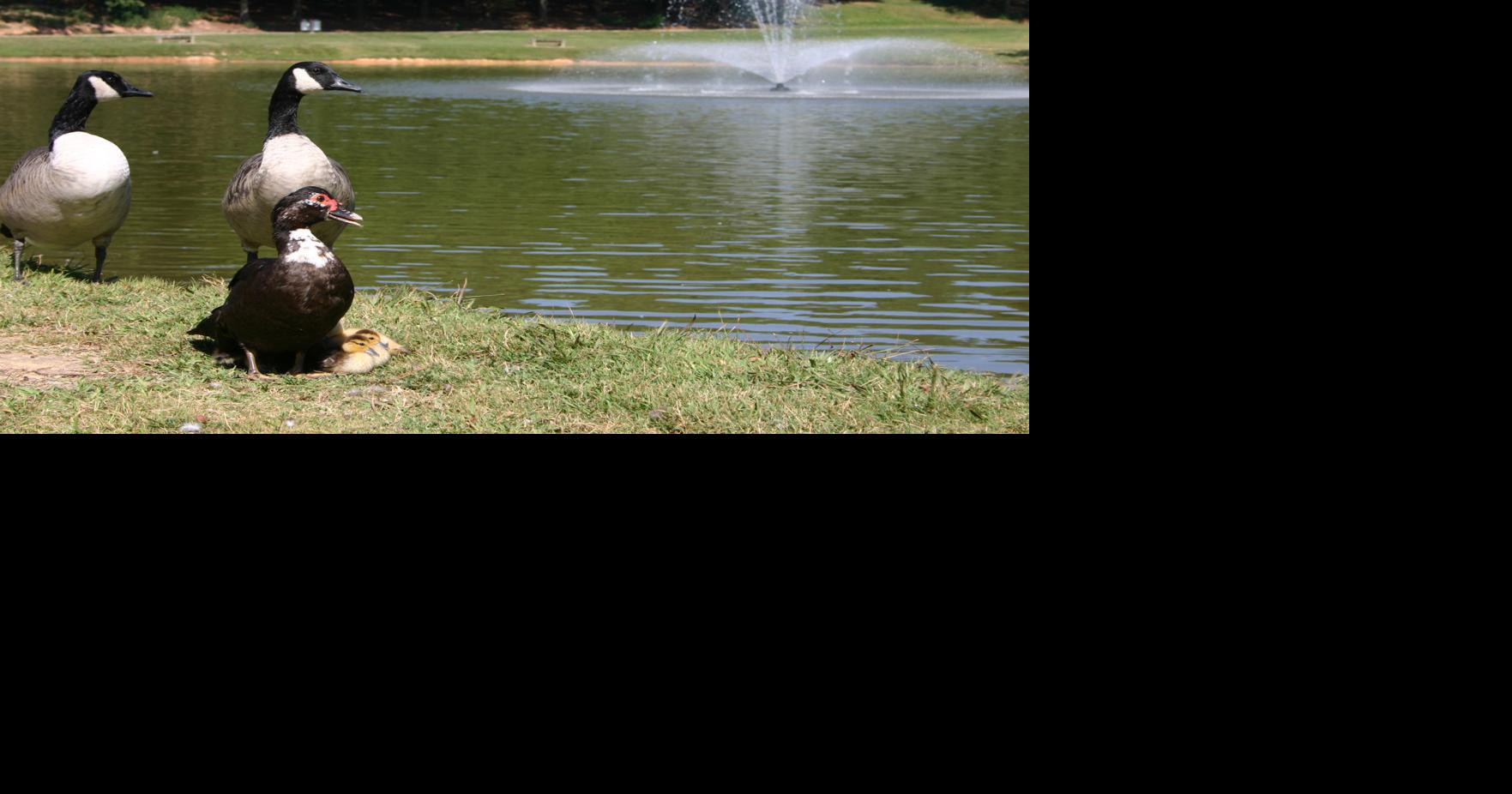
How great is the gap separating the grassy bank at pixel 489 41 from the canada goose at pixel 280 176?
30970 mm

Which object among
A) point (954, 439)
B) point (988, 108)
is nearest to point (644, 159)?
point (988, 108)

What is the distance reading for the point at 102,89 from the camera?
908 centimetres

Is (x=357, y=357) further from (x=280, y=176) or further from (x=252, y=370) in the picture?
(x=280, y=176)

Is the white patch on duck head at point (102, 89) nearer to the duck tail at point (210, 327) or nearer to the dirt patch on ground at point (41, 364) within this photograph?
the dirt patch on ground at point (41, 364)

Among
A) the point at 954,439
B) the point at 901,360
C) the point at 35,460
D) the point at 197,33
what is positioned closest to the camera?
the point at 35,460

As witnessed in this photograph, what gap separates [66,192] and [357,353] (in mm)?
2789

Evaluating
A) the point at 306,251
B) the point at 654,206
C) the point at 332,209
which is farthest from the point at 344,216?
the point at 654,206

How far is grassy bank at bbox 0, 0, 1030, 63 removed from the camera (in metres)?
37.8

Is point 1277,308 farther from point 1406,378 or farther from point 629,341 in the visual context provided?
point 629,341

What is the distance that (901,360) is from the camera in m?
7.66

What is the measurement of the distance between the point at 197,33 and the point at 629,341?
131 ft

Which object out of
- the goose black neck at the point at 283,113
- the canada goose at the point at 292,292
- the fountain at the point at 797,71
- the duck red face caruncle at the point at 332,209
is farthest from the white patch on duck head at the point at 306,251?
the fountain at the point at 797,71

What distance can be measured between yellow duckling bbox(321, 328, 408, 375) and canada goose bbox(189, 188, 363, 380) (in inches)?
4.8

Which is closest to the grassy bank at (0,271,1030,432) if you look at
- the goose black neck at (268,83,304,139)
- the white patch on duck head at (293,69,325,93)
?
the goose black neck at (268,83,304,139)
